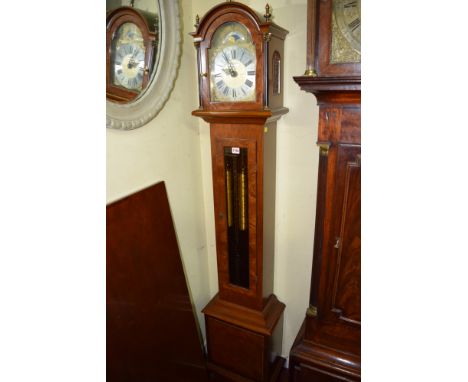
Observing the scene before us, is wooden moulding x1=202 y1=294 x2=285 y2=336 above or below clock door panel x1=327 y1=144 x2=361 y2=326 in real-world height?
below

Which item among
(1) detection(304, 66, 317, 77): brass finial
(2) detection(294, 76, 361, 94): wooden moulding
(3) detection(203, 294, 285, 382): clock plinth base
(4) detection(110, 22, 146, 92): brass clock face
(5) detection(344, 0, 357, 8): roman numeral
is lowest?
(3) detection(203, 294, 285, 382): clock plinth base

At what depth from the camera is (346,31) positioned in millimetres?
1027

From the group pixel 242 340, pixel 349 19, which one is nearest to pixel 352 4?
pixel 349 19

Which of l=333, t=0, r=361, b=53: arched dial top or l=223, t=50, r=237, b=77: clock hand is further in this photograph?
l=223, t=50, r=237, b=77: clock hand

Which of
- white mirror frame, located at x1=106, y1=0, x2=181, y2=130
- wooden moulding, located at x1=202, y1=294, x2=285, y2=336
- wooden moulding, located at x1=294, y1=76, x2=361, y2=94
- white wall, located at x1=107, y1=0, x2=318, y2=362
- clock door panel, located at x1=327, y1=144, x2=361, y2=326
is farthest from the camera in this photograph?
wooden moulding, located at x1=202, y1=294, x2=285, y2=336

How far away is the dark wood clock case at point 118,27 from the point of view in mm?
1151

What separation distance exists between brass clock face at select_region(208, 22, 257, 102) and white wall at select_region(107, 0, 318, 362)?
0.82ft

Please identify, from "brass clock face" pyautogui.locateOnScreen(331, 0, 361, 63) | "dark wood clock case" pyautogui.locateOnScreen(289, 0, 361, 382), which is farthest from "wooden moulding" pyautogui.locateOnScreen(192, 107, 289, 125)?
"brass clock face" pyautogui.locateOnScreen(331, 0, 361, 63)

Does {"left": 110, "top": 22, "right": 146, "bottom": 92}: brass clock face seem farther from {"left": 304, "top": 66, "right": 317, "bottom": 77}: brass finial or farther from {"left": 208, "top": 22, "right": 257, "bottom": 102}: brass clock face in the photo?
{"left": 304, "top": 66, "right": 317, "bottom": 77}: brass finial

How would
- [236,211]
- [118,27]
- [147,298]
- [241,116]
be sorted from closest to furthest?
[118,27]
[241,116]
[147,298]
[236,211]

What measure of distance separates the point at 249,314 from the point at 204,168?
0.84m

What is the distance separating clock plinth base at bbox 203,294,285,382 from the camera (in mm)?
1658

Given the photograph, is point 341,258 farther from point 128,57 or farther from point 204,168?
point 128,57
